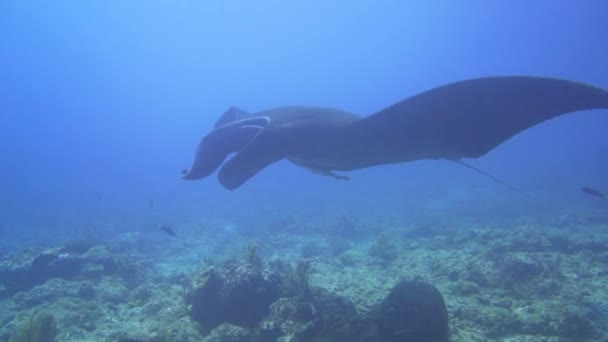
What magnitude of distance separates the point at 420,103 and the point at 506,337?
451 centimetres

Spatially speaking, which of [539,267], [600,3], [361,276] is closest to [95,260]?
[361,276]

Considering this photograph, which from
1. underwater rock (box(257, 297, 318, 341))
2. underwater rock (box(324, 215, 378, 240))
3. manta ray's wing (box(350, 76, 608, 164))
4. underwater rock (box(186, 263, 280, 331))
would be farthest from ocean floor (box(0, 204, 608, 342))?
manta ray's wing (box(350, 76, 608, 164))

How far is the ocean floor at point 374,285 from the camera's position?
629cm

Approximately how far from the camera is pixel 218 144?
5.86 meters

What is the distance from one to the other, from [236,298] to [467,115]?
5450 millimetres

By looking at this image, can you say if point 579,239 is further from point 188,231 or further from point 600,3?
point 600,3

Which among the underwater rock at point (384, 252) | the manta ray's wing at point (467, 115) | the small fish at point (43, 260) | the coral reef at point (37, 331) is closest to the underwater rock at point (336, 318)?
the manta ray's wing at point (467, 115)

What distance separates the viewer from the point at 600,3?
197 feet

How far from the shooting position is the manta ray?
387 centimetres

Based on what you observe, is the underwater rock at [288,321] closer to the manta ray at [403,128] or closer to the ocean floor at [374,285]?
the ocean floor at [374,285]

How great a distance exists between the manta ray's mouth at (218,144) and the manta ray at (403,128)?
2 centimetres

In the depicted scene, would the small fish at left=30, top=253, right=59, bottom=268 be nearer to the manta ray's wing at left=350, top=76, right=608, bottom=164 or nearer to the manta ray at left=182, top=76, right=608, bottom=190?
the manta ray at left=182, top=76, right=608, bottom=190

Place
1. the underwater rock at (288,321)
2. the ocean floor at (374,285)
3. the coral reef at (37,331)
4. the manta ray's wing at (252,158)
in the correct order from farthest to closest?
the coral reef at (37,331)
the ocean floor at (374,285)
the underwater rock at (288,321)
the manta ray's wing at (252,158)

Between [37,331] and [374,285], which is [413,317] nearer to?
[374,285]
